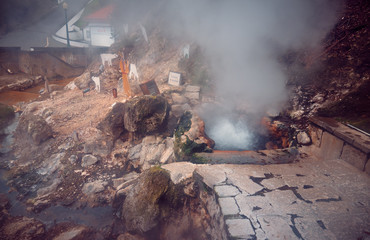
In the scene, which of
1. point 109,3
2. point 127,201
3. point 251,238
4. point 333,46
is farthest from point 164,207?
point 109,3

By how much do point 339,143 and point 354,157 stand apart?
282 millimetres

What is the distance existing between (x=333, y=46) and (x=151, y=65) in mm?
6681

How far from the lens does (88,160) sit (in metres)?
4.85

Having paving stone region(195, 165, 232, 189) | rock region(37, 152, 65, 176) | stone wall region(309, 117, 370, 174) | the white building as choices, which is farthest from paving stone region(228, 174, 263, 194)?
the white building

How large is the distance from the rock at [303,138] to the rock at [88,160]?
180 inches

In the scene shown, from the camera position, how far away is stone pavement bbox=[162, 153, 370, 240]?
6.21ft

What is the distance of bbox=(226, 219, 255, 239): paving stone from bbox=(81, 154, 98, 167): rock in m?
3.88

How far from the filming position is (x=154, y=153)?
4453 millimetres

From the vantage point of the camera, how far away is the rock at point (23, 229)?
128 inches

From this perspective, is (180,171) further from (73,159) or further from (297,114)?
(73,159)

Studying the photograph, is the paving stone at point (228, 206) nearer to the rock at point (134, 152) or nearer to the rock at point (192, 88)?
the rock at point (134, 152)

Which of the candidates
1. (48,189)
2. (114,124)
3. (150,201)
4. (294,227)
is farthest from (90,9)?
(294,227)

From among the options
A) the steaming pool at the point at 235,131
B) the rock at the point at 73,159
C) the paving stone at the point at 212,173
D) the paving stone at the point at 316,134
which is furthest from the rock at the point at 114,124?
the paving stone at the point at 316,134

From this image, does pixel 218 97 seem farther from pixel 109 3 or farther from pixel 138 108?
pixel 109 3
